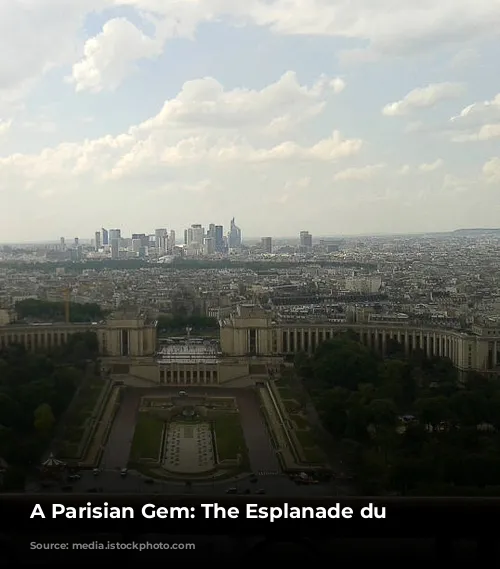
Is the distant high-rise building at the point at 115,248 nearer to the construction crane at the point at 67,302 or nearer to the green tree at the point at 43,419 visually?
the construction crane at the point at 67,302

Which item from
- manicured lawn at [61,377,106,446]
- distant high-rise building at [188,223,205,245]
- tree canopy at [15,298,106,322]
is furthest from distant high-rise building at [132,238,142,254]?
manicured lawn at [61,377,106,446]

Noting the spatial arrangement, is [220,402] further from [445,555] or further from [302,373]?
[445,555]

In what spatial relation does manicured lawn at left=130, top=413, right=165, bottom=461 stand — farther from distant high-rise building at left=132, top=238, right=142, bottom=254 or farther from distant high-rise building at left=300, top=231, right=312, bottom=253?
distant high-rise building at left=132, top=238, right=142, bottom=254

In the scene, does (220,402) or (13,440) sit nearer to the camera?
(13,440)

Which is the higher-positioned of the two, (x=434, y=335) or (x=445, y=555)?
(x=445, y=555)

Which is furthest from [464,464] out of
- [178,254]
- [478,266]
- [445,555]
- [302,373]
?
[178,254]
